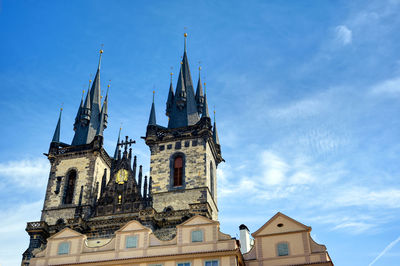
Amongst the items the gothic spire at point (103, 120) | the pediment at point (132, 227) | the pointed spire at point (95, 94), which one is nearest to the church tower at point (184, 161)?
the gothic spire at point (103, 120)

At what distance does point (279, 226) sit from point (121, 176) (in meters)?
17.3

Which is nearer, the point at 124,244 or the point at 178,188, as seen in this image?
the point at 124,244

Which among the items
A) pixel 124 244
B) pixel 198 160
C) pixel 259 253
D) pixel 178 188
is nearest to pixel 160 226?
pixel 178 188

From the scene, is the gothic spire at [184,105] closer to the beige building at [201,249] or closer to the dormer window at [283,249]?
the beige building at [201,249]

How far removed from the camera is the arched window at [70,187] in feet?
126

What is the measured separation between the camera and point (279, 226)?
78.5 feet

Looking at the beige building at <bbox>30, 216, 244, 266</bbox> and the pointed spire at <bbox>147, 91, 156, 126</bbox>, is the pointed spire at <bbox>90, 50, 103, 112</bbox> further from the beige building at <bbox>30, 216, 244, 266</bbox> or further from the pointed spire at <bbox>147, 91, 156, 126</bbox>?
the beige building at <bbox>30, 216, 244, 266</bbox>

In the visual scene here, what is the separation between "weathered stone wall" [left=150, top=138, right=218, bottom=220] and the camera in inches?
1396

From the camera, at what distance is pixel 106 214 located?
3550 centimetres

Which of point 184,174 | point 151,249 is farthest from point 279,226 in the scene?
point 184,174

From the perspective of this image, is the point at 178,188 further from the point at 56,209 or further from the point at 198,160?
the point at 56,209

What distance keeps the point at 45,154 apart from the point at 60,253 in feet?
58.0

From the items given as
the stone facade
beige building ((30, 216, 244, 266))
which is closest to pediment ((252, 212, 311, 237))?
beige building ((30, 216, 244, 266))

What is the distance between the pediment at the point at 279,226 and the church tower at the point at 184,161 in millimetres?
9451
